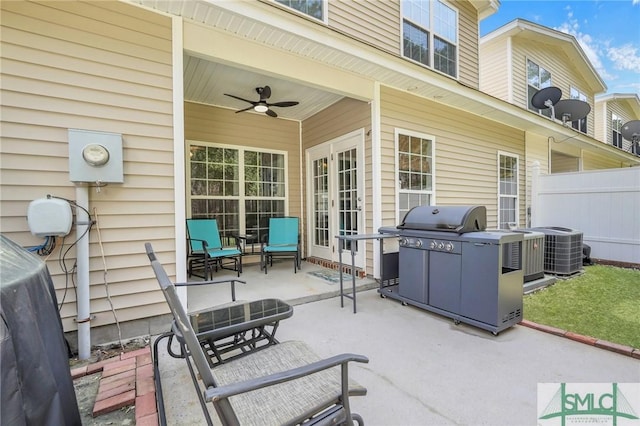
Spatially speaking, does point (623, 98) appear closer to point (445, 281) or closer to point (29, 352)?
point (445, 281)

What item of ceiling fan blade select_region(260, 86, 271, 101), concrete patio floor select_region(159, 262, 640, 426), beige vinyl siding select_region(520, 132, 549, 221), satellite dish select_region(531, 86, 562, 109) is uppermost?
satellite dish select_region(531, 86, 562, 109)

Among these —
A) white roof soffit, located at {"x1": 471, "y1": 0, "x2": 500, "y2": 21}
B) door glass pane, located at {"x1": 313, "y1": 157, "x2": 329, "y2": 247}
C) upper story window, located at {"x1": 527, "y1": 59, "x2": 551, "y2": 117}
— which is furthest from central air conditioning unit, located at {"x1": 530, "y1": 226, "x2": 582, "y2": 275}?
white roof soffit, located at {"x1": 471, "y1": 0, "x2": 500, "y2": 21}

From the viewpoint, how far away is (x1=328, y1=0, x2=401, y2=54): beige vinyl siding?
14.2 feet

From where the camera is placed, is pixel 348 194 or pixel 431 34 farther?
pixel 431 34

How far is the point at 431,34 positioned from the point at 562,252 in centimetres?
469

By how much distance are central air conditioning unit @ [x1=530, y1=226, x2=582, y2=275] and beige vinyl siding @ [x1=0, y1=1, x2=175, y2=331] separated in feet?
19.8

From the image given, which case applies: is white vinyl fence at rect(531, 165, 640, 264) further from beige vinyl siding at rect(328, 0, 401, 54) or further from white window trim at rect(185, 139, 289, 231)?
white window trim at rect(185, 139, 289, 231)

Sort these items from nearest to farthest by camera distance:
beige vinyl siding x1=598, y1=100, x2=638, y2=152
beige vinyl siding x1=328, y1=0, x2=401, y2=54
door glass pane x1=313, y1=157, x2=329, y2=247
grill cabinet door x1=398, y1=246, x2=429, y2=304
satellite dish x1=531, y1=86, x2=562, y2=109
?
grill cabinet door x1=398, y1=246, x2=429, y2=304 → beige vinyl siding x1=328, y1=0, x2=401, y2=54 → door glass pane x1=313, y1=157, x2=329, y2=247 → satellite dish x1=531, y1=86, x2=562, y2=109 → beige vinyl siding x1=598, y1=100, x2=638, y2=152

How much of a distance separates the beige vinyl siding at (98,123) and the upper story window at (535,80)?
9302 millimetres

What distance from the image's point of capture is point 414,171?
510 centimetres

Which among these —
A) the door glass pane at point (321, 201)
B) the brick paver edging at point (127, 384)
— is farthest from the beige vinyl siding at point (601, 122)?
the brick paver edging at point (127, 384)

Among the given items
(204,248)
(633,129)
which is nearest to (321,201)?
(204,248)

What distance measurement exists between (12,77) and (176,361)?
2.71 m

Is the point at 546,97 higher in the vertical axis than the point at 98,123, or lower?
higher
